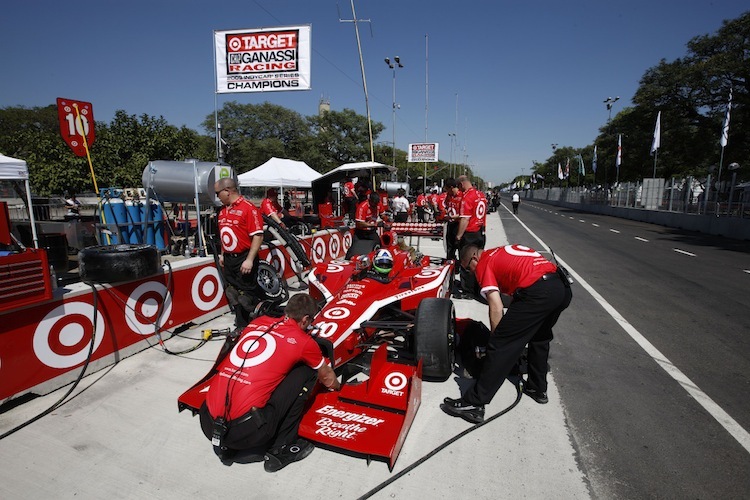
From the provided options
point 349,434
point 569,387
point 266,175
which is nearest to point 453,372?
point 569,387

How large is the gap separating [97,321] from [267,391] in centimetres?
260

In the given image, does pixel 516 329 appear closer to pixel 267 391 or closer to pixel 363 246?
pixel 267 391

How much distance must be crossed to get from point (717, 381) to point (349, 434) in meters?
3.67

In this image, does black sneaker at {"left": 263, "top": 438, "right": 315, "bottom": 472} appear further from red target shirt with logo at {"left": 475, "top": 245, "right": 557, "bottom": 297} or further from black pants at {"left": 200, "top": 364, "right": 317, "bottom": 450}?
red target shirt with logo at {"left": 475, "top": 245, "right": 557, "bottom": 297}

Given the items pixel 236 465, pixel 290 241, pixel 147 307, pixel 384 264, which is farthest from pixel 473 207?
pixel 236 465

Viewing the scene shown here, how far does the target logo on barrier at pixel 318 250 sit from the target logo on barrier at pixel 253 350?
18.8 ft

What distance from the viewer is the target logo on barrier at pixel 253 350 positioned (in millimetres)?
2465

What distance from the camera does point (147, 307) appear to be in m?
4.57

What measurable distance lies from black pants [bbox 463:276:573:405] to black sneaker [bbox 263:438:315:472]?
1360 mm

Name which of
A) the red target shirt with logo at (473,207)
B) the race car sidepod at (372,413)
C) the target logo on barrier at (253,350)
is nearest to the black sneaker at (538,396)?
the race car sidepod at (372,413)

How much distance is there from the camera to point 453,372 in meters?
3.99

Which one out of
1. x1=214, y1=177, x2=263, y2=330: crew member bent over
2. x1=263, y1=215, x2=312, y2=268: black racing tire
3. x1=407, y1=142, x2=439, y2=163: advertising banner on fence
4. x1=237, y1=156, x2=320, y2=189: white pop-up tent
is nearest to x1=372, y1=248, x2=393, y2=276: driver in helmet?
x1=214, y1=177, x2=263, y2=330: crew member bent over

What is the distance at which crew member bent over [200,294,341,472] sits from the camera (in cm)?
238

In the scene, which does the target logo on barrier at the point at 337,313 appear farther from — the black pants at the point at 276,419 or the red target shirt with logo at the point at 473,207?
the red target shirt with logo at the point at 473,207
